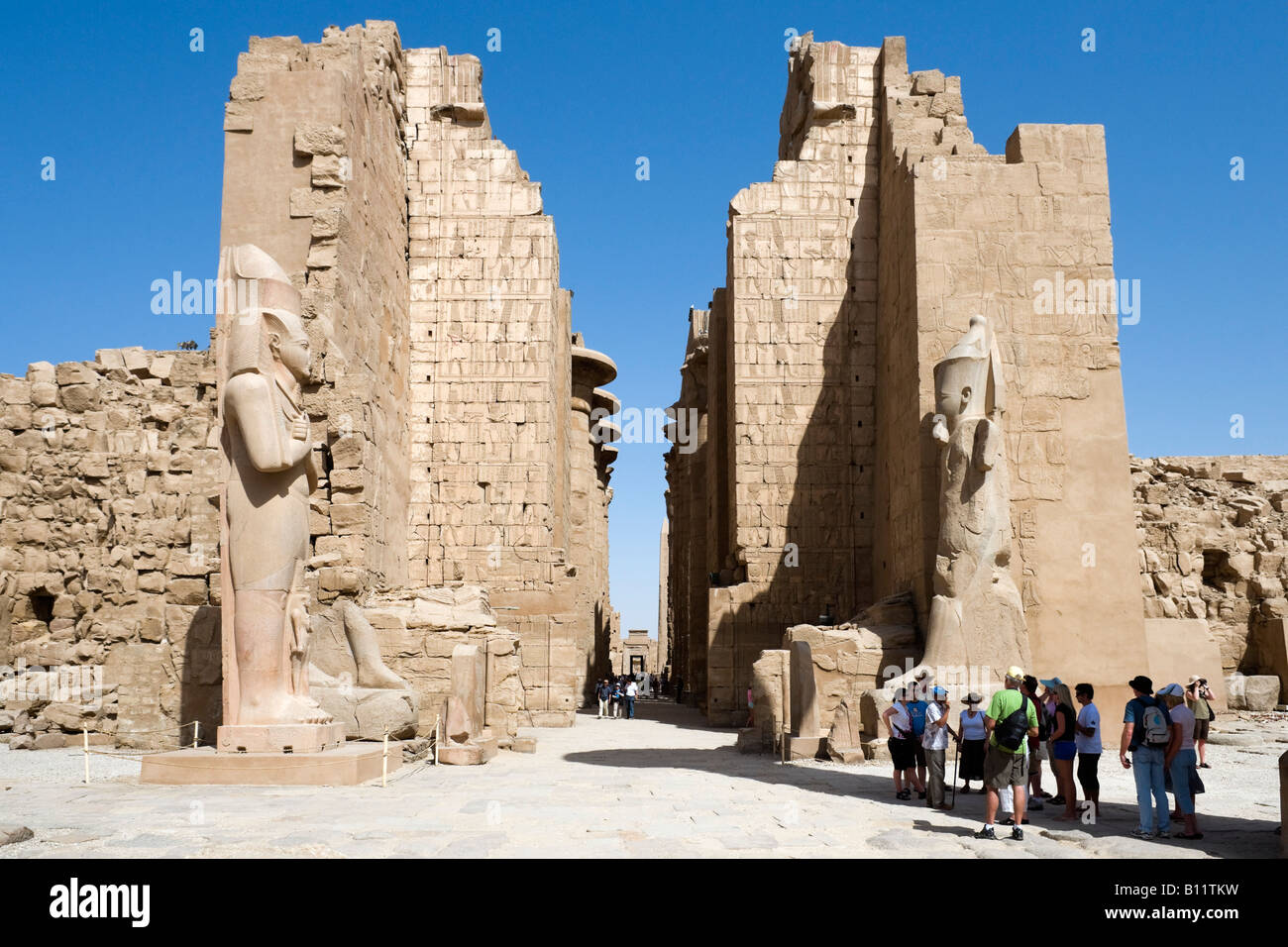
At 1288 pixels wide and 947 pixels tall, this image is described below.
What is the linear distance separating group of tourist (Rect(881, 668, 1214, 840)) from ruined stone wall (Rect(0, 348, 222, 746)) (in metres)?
7.67

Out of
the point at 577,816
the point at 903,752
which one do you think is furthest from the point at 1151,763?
the point at 577,816

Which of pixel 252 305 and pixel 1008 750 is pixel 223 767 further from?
pixel 1008 750

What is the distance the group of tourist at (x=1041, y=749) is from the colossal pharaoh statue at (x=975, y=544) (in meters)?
2.83

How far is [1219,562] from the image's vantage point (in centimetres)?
1862

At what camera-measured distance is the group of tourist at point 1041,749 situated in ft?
22.1

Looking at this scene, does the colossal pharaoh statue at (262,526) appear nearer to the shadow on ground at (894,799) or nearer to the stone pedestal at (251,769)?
the stone pedestal at (251,769)

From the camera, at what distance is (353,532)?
1343 cm

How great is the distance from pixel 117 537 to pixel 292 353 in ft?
22.3

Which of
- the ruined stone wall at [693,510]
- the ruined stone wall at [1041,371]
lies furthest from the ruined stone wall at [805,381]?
the ruined stone wall at [693,510]

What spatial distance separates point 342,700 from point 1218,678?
12.2 m

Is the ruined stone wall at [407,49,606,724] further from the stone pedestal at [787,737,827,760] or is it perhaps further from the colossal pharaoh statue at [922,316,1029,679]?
the colossal pharaoh statue at [922,316,1029,679]
